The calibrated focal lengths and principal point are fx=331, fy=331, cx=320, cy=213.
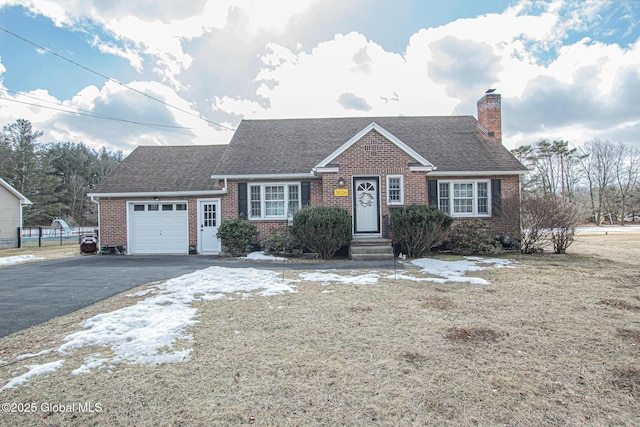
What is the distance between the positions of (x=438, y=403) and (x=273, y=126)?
1563cm

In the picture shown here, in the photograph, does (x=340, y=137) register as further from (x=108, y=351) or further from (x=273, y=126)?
(x=108, y=351)

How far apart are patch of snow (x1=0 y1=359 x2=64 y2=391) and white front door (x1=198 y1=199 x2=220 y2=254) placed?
10652mm

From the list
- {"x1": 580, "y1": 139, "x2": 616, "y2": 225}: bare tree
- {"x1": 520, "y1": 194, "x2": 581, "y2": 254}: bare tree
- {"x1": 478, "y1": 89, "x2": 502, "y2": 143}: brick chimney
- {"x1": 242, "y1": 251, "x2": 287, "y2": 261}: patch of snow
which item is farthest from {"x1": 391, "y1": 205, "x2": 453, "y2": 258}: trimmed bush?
{"x1": 580, "y1": 139, "x2": 616, "y2": 225}: bare tree

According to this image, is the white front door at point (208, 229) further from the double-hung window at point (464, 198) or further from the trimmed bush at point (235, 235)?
the double-hung window at point (464, 198)

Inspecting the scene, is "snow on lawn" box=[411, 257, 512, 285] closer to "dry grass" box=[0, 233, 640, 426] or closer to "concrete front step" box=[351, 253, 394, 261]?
"concrete front step" box=[351, 253, 394, 261]

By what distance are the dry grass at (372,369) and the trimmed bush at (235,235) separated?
6727 millimetres

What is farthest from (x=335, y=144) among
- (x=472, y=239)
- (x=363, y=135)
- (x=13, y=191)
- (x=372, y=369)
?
(x=13, y=191)

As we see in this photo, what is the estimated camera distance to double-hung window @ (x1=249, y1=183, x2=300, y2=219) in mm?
13156

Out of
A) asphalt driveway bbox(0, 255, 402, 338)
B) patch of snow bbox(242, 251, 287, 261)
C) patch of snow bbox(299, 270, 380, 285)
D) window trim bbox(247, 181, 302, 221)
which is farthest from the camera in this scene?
window trim bbox(247, 181, 302, 221)

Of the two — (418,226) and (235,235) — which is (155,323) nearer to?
(235,235)

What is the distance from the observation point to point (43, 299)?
595cm

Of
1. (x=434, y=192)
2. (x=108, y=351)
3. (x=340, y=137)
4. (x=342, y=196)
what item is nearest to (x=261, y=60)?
(x=340, y=137)

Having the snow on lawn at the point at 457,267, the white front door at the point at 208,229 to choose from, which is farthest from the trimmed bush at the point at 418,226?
the white front door at the point at 208,229

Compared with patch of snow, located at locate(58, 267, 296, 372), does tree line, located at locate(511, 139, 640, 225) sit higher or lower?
higher
